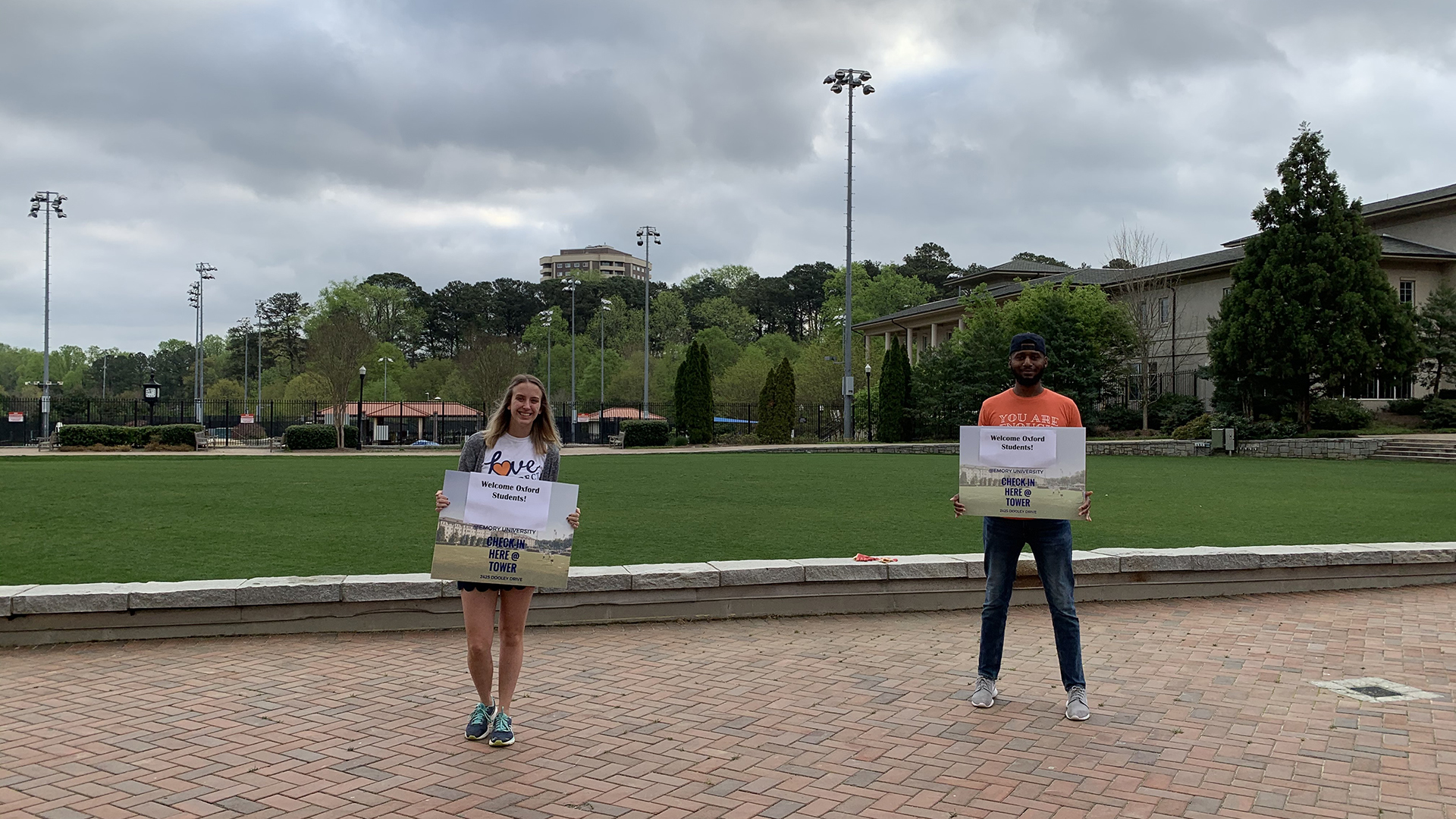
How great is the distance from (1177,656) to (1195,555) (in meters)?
2.06

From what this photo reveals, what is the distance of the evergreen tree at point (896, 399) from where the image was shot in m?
44.2

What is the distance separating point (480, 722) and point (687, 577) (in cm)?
259

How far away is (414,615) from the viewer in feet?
22.2

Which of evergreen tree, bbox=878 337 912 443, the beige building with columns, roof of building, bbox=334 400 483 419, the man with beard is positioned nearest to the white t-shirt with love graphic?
the man with beard

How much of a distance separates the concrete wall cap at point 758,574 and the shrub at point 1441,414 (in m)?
34.6

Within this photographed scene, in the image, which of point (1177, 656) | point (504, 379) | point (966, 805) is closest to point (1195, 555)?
point (1177, 656)

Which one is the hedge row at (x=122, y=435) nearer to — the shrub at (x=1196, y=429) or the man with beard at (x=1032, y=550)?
the shrub at (x=1196, y=429)

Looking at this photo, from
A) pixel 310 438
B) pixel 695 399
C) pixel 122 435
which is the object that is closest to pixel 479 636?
pixel 310 438

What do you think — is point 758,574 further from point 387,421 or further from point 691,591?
point 387,421

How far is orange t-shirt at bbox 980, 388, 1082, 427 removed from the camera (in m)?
5.26

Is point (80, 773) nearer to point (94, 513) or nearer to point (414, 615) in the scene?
point (414, 615)

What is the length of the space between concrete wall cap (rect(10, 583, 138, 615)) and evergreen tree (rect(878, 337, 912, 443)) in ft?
129

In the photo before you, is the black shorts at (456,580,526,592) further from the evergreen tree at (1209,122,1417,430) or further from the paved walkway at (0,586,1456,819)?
the evergreen tree at (1209,122,1417,430)

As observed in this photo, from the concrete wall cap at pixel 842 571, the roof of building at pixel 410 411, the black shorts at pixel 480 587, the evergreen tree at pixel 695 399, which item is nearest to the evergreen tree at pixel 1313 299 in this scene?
the evergreen tree at pixel 695 399
